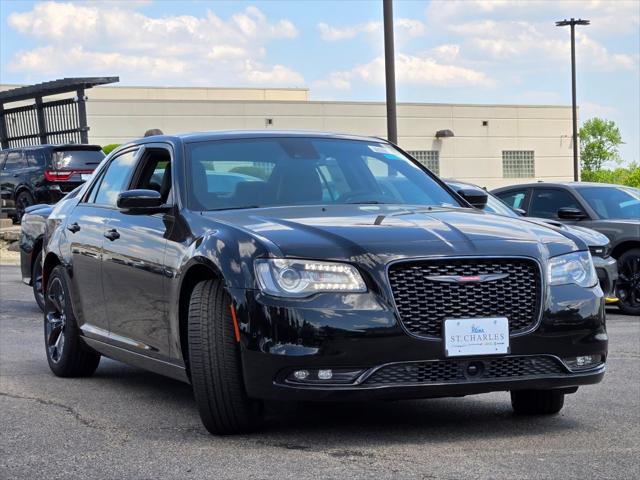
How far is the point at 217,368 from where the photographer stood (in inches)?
239

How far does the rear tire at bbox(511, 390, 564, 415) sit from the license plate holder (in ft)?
3.37

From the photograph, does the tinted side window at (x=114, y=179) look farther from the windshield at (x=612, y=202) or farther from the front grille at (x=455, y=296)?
the windshield at (x=612, y=202)

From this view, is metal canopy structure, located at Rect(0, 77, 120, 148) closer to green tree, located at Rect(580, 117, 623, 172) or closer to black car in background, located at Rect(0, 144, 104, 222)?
black car in background, located at Rect(0, 144, 104, 222)

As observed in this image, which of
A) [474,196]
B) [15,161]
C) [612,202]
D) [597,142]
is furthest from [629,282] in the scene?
[597,142]

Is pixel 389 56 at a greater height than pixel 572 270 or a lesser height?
greater

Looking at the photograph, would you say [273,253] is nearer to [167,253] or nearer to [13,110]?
[167,253]

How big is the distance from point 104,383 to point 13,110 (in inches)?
1100

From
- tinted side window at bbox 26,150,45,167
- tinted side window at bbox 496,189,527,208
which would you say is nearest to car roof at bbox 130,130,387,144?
tinted side window at bbox 496,189,527,208

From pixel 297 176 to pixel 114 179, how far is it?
1710 millimetres

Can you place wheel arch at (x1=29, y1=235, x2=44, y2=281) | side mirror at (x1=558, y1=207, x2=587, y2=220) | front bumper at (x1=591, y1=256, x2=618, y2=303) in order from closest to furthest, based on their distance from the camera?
wheel arch at (x1=29, y1=235, x2=44, y2=281)
front bumper at (x1=591, y1=256, x2=618, y2=303)
side mirror at (x1=558, y1=207, x2=587, y2=220)

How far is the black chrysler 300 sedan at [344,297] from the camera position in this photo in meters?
5.85

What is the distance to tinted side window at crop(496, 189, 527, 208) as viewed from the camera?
16.2 metres

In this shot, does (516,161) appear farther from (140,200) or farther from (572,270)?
(572,270)

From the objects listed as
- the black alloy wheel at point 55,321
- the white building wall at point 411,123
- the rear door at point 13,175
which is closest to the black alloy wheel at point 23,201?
the rear door at point 13,175
